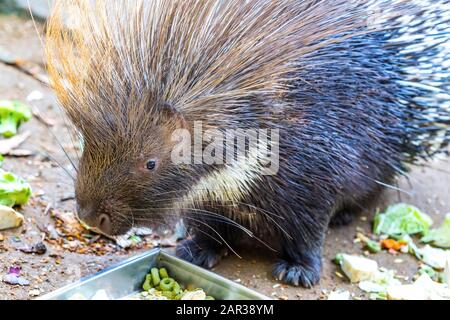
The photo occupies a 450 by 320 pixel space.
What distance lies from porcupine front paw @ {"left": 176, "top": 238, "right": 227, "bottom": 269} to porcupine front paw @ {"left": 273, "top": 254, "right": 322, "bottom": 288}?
0.92 feet

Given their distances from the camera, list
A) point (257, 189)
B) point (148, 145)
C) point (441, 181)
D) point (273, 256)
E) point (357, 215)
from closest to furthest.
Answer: point (148, 145)
point (257, 189)
point (273, 256)
point (357, 215)
point (441, 181)

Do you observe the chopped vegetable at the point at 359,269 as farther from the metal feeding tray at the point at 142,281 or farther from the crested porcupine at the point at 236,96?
the metal feeding tray at the point at 142,281

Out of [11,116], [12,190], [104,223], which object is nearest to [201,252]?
[104,223]

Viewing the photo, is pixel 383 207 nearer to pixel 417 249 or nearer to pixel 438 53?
pixel 417 249

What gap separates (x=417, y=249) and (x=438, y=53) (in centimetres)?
99

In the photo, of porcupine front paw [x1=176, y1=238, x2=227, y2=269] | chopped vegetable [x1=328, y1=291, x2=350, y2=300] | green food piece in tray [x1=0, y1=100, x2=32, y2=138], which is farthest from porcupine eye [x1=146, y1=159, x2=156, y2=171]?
green food piece in tray [x1=0, y1=100, x2=32, y2=138]

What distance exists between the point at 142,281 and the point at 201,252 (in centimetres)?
46

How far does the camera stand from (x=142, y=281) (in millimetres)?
2730

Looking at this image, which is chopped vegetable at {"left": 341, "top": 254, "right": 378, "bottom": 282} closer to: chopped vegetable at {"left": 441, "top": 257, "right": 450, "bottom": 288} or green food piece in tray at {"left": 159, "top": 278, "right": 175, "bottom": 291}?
chopped vegetable at {"left": 441, "top": 257, "right": 450, "bottom": 288}

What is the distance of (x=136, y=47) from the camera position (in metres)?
2.49

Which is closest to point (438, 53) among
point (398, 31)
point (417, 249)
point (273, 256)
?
point (398, 31)

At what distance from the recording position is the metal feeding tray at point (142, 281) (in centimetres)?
246

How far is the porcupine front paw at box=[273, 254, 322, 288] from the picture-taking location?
9.76ft

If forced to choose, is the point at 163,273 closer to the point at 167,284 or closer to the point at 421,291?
the point at 167,284
